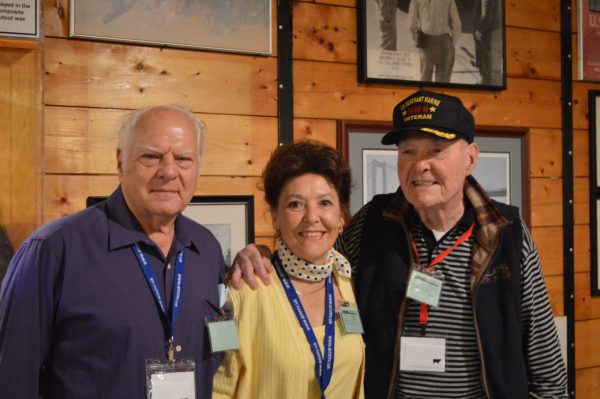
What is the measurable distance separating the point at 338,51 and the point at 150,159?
1302mm

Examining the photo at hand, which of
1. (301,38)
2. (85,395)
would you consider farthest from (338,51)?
(85,395)

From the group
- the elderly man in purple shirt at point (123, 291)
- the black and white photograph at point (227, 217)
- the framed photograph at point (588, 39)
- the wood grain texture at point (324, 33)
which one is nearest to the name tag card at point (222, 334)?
the elderly man in purple shirt at point (123, 291)

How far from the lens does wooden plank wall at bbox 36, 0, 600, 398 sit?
2238 millimetres

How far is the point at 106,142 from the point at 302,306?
102 centimetres

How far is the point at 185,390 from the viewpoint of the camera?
1602 millimetres

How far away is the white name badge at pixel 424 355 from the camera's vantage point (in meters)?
1.86

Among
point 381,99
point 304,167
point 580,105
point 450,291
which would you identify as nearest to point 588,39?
point 580,105

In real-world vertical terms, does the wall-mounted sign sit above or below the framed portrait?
above

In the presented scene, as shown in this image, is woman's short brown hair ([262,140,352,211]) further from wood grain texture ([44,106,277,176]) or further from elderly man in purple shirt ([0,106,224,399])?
wood grain texture ([44,106,277,176])

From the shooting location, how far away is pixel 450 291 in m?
1.91

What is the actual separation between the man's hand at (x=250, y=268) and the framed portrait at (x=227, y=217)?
1.93ft

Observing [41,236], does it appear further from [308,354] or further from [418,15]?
[418,15]

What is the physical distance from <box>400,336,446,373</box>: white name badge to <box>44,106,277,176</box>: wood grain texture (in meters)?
0.99

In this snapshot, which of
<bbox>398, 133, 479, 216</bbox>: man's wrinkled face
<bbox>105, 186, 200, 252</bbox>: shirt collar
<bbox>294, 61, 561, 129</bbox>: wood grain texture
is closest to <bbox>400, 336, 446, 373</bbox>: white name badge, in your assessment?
→ <bbox>398, 133, 479, 216</bbox>: man's wrinkled face
